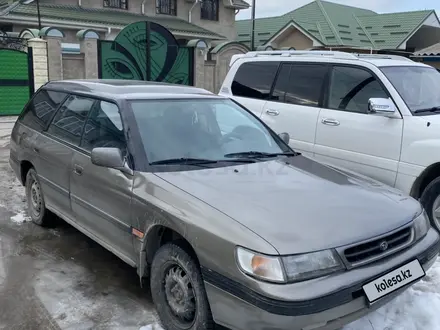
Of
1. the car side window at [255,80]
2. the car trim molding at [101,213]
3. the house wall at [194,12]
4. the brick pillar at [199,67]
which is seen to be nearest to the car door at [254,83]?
the car side window at [255,80]

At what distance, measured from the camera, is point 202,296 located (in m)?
2.69

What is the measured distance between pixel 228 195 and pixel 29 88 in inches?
480

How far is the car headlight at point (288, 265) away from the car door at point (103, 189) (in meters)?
1.19

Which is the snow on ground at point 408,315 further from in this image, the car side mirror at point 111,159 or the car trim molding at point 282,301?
the car side mirror at point 111,159

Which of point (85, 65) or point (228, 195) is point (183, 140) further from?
point (85, 65)

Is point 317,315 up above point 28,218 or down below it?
above

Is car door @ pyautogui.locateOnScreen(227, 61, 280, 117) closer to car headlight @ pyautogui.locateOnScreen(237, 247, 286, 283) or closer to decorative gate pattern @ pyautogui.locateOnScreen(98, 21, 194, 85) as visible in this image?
car headlight @ pyautogui.locateOnScreen(237, 247, 286, 283)

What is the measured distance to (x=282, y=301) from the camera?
2324 millimetres

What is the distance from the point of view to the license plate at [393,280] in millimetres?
2562

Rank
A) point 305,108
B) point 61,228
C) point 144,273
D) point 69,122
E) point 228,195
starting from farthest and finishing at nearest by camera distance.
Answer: point 305,108 < point 61,228 < point 69,122 < point 144,273 < point 228,195

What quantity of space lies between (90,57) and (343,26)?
18.7m

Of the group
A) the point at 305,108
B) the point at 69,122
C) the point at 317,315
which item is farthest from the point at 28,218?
the point at 317,315

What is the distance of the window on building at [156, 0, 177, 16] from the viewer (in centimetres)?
2394

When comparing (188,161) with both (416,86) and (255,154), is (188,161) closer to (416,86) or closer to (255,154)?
(255,154)
